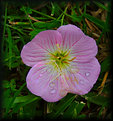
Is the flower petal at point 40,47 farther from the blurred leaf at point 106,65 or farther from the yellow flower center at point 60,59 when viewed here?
the blurred leaf at point 106,65

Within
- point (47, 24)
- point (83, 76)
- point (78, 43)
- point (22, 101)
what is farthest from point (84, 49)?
point (22, 101)

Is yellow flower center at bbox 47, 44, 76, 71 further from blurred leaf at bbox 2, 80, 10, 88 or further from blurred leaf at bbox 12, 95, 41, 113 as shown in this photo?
blurred leaf at bbox 2, 80, 10, 88

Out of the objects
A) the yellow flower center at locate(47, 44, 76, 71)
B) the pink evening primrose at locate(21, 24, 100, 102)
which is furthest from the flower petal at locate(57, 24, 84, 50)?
→ the yellow flower center at locate(47, 44, 76, 71)

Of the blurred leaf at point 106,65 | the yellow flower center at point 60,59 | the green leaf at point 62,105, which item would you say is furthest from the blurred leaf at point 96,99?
the yellow flower center at point 60,59

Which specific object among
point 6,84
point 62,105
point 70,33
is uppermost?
point 70,33

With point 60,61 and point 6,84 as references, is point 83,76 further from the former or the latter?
point 6,84

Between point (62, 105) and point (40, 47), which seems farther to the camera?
point (62, 105)

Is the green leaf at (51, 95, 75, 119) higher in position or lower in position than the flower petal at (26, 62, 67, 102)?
lower
